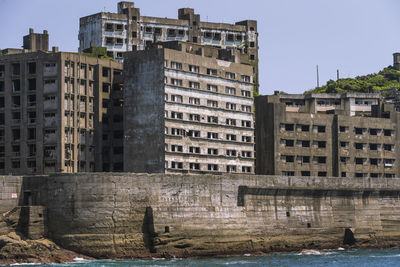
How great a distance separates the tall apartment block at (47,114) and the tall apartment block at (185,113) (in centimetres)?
605

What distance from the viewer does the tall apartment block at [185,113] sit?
359ft

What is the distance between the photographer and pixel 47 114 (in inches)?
4395

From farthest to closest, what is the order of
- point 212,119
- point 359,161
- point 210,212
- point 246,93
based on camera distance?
point 359,161 < point 246,93 < point 212,119 < point 210,212

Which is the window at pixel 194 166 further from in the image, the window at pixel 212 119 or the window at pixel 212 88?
the window at pixel 212 88

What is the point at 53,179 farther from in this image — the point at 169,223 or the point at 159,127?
the point at 159,127

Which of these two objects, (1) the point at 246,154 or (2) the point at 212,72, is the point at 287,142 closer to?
(1) the point at 246,154

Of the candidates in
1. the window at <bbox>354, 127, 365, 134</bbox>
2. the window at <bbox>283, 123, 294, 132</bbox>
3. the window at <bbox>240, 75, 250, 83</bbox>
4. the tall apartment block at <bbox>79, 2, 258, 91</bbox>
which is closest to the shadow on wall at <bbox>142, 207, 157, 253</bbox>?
the window at <bbox>283, 123, 294, 132</bbox>

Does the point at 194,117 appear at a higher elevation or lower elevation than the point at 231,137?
higher

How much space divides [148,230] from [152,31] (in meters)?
69.8

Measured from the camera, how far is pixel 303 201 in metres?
97.1

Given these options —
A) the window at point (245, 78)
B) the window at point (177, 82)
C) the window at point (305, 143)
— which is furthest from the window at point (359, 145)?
the window at point (177, 82)

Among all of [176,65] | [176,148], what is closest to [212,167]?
[176,148]

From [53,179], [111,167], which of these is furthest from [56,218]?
[111,167]

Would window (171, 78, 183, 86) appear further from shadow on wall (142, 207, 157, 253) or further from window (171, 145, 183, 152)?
shadow on wall (142, 207, 157, 253)
